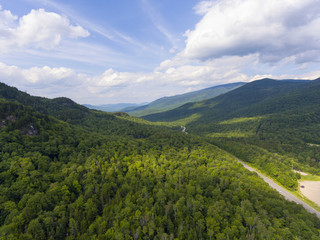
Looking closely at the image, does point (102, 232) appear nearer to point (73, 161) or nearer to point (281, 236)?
point (73, 161)

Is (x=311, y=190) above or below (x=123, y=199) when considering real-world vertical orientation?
below

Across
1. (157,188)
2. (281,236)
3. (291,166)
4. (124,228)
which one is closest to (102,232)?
(124,228)

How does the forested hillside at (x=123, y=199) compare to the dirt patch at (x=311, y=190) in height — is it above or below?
above

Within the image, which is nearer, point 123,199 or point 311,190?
point 123,199

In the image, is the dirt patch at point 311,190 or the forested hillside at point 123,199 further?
the dirt patch at point 311,190
